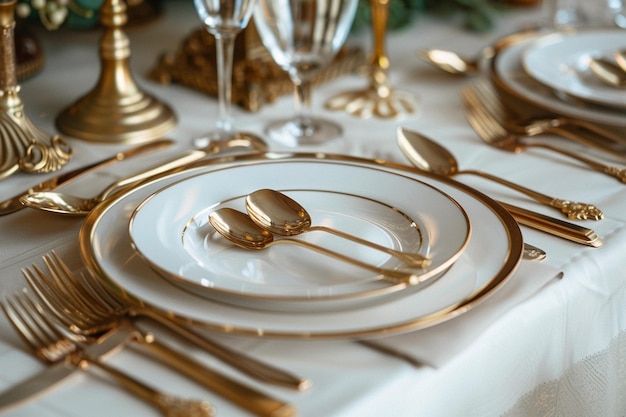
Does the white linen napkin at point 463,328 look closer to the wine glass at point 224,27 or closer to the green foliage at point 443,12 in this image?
the wine glass at point 224,27

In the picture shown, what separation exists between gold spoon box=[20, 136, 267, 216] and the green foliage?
17.1 inches

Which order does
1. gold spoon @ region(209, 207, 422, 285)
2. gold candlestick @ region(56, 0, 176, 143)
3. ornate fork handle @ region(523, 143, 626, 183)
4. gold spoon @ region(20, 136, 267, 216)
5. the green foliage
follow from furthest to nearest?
the green foliage → gold candlestick @ region(56, 0, 176, 143) → ornate fork handle @ region(523, 143, 626, 183) → gold spoon @ region(20, 136, 267, 216) → gold spoon @ region(209, 207, 422, 285)

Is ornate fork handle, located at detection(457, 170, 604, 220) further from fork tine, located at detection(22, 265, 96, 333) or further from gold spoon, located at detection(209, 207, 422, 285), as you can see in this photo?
fork tine, located at detection(22, 265, 96, 333)

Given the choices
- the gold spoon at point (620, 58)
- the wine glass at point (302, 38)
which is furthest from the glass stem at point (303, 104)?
the gold spoon at point (620, 58)

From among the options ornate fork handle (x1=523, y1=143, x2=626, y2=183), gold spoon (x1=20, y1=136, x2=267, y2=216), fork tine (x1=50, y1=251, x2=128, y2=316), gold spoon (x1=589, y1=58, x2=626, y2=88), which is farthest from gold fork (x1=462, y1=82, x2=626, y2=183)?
fork tine (x1=50, y1=251, x2=128, y2=316)

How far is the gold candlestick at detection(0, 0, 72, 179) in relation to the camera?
781 mm

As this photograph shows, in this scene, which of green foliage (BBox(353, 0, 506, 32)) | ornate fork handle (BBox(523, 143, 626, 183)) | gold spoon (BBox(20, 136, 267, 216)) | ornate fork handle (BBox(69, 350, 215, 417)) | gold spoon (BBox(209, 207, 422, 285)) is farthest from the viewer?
green foliage (BBox(353, 0, 506, 32))

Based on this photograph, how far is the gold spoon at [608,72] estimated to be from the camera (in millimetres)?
940

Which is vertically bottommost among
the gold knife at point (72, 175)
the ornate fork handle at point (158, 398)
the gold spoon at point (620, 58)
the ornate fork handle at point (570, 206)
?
the gold knife at point (72, 175)

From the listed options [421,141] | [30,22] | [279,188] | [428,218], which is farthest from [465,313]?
[30,22]

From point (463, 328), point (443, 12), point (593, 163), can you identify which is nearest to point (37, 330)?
point (463, 328)

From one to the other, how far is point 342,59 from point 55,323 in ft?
2.10

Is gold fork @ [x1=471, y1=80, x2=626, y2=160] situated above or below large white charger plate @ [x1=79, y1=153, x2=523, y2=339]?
below

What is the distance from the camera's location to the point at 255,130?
93 centimetres
